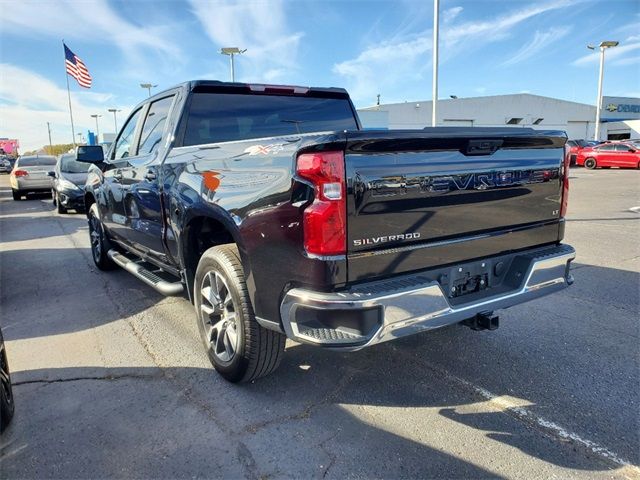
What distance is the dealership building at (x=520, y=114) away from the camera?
151 feet

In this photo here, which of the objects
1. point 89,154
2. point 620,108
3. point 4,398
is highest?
point 620,108

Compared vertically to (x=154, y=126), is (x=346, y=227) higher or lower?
lower

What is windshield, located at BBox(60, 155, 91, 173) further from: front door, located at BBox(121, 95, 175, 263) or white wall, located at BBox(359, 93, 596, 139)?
white wall, located at BBox(359, 93, 596, 139)

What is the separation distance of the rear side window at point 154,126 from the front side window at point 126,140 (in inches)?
13.5

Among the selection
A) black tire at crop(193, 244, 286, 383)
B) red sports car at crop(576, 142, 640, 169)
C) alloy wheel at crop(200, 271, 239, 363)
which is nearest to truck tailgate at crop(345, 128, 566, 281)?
black tire at crop(193, 244, 286, 383)

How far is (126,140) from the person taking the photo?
5.23 metres

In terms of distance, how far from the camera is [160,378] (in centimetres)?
327

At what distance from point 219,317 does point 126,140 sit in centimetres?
293

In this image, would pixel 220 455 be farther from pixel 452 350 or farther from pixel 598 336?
pixel 598 336

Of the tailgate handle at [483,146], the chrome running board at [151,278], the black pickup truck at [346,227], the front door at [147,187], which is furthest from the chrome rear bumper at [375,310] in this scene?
the front door at [147,187]

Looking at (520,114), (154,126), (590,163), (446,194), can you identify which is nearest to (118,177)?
(154,126)

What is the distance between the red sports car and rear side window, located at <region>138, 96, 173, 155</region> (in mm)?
28800

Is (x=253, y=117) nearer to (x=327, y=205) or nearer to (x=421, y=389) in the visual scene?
(x=327, y=205)

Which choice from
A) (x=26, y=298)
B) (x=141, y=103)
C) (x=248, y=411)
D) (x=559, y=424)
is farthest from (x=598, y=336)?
(x=26, y=298)
